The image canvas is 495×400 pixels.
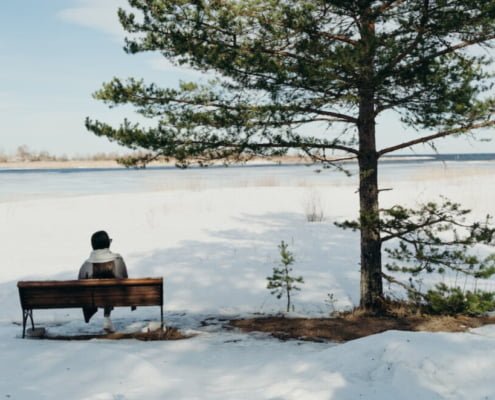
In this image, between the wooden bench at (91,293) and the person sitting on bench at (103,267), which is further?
the person sitting on bench at (103,267)

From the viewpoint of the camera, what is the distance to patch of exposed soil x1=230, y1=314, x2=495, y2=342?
7.10m

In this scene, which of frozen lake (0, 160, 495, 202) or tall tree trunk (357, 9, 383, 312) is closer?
tall tree trunk (357, 9, 383, 312)

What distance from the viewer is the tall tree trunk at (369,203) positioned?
7266 millimetres

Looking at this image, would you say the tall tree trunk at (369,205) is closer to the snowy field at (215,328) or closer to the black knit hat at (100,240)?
the snowy field at (215,328)

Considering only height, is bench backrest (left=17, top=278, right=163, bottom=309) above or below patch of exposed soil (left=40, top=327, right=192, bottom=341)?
above

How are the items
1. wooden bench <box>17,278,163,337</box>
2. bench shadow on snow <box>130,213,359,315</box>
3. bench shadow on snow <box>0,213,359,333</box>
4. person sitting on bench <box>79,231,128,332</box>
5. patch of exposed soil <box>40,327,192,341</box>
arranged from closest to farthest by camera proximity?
wooden bench <box>17,278,163,337</box>
patch of exposed soil <box>40,327,192,341</box>
person sitting on bench <box>79,231,128,332</box>
bench shadow on snow <box>0,213,359,333</box>
bench shadow on snow <box>130,213,359,315</box>

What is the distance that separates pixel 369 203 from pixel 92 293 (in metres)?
4.27

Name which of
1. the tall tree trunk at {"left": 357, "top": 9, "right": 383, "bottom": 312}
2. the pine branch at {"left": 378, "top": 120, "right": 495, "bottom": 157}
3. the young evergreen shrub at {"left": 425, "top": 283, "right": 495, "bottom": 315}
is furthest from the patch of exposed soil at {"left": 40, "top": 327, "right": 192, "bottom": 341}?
the pine branch at {"left": 378, "top": 120, "right": 495, "bottom": 157}

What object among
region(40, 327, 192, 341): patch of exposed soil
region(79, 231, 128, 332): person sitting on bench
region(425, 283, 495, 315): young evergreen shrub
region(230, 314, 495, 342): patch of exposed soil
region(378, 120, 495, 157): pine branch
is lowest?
region(230, 314, 495, 342): patch of exposed soil

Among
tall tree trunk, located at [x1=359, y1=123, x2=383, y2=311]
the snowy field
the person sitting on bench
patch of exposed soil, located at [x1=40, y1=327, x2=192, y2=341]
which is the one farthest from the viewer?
tall tree trunk, located at [x1=359, y1=123, x2=383, y2=311]

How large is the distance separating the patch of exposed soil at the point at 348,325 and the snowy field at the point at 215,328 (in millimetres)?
398

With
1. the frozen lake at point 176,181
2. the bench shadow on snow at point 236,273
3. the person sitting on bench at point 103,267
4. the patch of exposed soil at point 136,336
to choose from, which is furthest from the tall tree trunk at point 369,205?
the frozen lake at point 176,181

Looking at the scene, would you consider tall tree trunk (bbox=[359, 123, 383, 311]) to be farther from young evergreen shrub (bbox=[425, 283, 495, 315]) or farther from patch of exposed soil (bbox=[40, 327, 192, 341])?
patch of exposed soil (bbox=[40, 327, 192, 341])

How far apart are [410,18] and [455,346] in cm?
441
